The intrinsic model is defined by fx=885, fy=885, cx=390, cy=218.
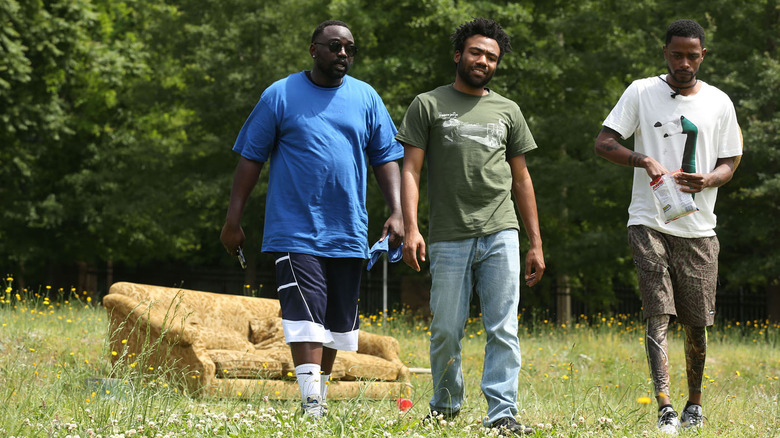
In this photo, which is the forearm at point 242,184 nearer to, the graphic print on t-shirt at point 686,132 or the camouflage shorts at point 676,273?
the camouflage shorts at point 676,273

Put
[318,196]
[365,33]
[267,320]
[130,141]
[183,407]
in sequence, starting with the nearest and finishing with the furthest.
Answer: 1. [318,196]
2. [183,407]
3. [267,320]
4. [365,33]
5. [130,141]

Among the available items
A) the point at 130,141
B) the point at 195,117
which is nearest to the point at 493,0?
the point at 195,117

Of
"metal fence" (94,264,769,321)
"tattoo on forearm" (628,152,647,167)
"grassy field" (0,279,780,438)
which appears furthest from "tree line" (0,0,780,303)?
"tattoo on forearm" (628,152,647,167)

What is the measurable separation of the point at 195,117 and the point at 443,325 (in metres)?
17.7

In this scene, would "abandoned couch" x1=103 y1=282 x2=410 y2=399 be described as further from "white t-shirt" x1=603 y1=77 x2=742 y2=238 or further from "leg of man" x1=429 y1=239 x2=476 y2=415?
"white t-shirt" x1=603 y1=77 x2=742 y2=238

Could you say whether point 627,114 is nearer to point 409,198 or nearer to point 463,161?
point 463,161

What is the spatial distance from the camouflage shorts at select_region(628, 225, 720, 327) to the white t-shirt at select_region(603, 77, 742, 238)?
0.06 meters

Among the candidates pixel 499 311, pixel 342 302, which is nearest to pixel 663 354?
pixel 499 311

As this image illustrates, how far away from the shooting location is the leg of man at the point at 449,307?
444 centimetres

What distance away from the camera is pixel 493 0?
18.5 metres

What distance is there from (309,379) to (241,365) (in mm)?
3097

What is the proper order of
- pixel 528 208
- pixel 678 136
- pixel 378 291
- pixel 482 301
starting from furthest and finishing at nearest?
pixel 378 291 → pixel 678 136 → pixel 528 208 → pixel 482 301

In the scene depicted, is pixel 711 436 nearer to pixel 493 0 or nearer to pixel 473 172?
pixel 473 172

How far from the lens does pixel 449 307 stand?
14.6 ft
